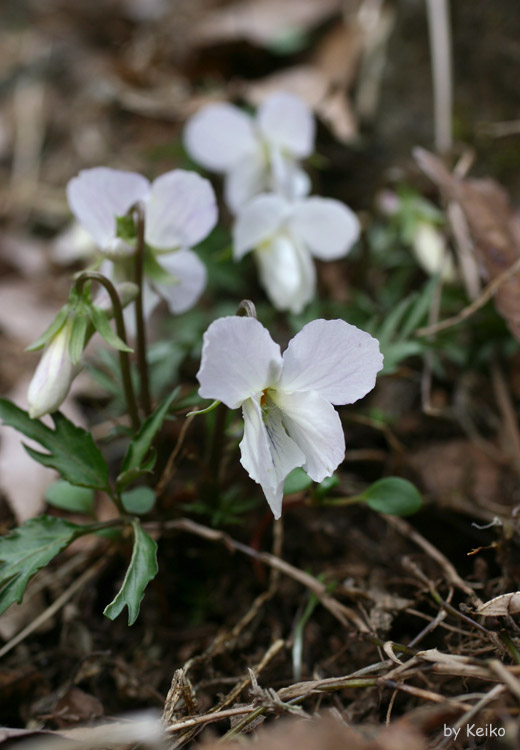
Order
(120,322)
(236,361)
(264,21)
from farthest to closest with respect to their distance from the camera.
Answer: (264,21)
(120,322)
(236,361)

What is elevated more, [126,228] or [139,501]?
[126,228]

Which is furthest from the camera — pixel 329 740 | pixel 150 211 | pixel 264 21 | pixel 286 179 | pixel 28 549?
pixel 264 21

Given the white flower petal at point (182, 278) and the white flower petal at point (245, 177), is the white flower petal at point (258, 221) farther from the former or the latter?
the white flower petal at point (245, 177)

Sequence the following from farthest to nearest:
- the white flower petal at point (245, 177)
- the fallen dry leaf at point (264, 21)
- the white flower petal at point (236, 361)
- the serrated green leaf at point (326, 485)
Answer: the fallen dry leaf at point (264, 21) < the white flower petal at point (245, 177) < the serrated green leaf at point (326, 485) < the white flower petal at point (236, 361)

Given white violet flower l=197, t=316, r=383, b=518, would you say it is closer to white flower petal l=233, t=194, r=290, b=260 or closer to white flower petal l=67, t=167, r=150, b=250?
white flower petal l=67, t=167, r=150, b=250

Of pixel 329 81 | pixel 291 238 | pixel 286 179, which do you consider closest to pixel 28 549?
pixel 291 238

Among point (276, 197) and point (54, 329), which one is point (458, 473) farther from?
point (54, 329)

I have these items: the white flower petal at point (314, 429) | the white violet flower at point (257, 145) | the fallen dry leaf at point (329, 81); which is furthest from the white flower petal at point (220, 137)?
the white flower petal at point (314, 429)

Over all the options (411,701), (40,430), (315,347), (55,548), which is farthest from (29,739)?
(315,347)
